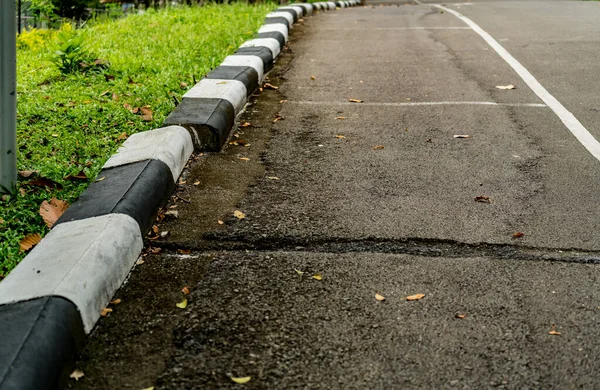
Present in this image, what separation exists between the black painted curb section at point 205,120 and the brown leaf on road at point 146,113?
224 mm

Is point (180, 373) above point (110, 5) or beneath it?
above

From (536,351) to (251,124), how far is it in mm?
3024

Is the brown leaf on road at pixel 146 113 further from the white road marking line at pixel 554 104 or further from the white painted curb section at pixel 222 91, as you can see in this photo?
the white road marking line at pixel 554 104

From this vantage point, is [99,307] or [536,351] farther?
[99,307]

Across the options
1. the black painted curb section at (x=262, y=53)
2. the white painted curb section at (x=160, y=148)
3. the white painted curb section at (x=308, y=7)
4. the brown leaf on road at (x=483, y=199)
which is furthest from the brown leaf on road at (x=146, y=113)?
the white painted curb section at (x=308, y=7)

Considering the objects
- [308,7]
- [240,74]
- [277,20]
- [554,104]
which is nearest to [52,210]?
[240,74]

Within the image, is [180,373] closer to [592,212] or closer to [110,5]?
[592,212]

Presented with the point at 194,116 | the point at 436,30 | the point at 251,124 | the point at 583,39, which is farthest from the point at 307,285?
the point at 436,30

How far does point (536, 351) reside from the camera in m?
2.41

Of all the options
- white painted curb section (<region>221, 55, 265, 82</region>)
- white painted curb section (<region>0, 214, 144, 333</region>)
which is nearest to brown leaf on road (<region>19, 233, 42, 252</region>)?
white painted curb section (<region>0, 214, 144, 333</region>)

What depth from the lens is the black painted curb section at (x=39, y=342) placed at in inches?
81.4

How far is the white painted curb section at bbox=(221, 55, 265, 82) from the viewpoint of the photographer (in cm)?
611

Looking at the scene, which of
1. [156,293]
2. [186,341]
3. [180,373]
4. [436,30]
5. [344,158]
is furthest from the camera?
[436,30]

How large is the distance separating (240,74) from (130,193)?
262 cm
